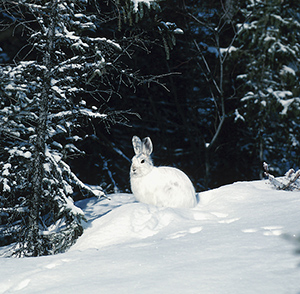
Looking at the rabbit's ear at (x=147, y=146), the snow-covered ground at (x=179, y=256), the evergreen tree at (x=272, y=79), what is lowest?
the snow-covered ground at (x=179, y=256)

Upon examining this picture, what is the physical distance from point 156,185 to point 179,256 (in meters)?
2.00

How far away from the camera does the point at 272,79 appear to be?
34.2 ft

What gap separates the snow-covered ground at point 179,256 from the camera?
2621mm

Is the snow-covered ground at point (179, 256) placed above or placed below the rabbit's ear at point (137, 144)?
below

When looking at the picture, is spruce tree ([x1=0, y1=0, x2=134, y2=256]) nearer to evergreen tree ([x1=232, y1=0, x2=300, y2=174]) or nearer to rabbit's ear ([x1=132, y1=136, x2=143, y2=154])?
rabbit's ear ([x1=132, y1=136, x2=143, y2=154])

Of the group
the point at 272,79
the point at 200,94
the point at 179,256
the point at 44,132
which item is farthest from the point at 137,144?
the point at 272,79

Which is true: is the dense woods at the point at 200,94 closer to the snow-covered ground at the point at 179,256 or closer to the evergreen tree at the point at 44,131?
the evergreen tree at the point at 44,131

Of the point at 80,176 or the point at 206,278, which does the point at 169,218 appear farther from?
the point at 80,176

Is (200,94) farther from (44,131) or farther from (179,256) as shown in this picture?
(179,256)

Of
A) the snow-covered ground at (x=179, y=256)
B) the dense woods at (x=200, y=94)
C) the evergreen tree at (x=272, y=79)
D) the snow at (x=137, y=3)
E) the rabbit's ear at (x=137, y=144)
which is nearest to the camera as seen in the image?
the snow-covered ground at (x=179, y=256)

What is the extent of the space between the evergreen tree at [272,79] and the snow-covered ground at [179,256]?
4927 millimetres

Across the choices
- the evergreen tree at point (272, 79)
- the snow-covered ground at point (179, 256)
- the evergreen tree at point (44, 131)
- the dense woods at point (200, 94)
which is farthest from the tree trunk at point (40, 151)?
the evergreen tree at point (272, 79)

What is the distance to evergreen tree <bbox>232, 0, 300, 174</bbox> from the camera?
31.6 ft

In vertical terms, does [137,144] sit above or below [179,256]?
above
